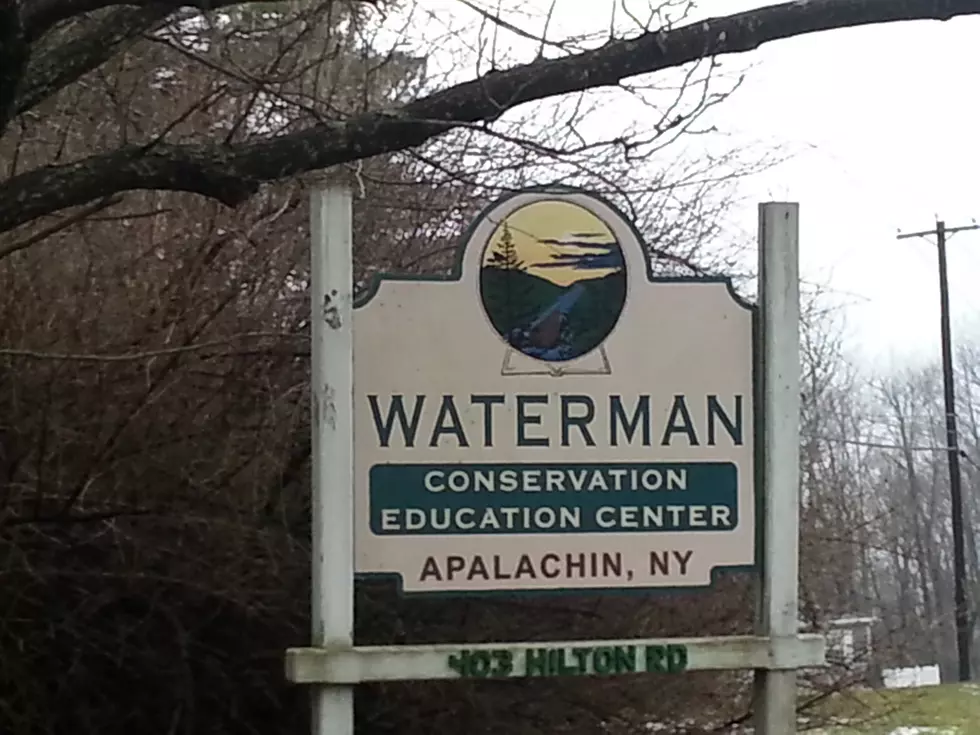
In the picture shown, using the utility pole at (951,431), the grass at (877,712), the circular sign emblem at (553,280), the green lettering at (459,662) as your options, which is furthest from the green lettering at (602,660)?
the utility pole at (951,431)

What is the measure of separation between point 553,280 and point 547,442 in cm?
52

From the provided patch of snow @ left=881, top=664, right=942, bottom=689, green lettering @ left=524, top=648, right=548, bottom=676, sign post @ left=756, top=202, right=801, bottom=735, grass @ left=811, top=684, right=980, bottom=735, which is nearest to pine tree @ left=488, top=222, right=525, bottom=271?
sign post @ left=756, top=202, right=801, bottom=735

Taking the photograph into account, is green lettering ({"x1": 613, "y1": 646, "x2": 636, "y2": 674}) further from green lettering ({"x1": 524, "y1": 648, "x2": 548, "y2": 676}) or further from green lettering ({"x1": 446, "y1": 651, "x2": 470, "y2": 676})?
green lettering ({"x1": 446, "y1": 651, "x2": 470, "y2": 676})

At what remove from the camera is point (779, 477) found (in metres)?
4.79

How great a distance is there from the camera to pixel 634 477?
468 cm

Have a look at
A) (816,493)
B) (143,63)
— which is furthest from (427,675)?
(816,493)

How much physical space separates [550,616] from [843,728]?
2336mm

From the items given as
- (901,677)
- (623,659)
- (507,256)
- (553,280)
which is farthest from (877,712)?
(507,256)

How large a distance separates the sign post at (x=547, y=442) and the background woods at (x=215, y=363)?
2.03ft

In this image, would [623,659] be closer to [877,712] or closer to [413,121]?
[413,121]

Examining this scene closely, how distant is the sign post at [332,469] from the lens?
448cm

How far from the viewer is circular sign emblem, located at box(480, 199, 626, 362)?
4668 millimetres

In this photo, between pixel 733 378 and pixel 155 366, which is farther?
pixel 155 366

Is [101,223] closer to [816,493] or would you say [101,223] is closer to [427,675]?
[427,675]
